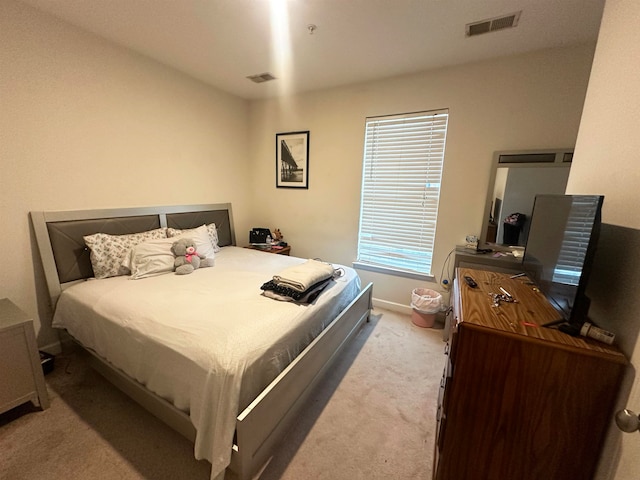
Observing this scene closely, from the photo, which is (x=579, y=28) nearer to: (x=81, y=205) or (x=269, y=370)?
(x=269, y=370)

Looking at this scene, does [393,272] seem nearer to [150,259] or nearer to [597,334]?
[597,334]

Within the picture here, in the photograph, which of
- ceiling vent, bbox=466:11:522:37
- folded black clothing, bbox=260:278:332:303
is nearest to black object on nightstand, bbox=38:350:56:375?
folded black clothing, bbox=260:278:332:303

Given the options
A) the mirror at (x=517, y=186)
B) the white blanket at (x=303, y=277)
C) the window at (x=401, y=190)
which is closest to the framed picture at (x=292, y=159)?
the window at (x=401, y=190)

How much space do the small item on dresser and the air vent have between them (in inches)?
130

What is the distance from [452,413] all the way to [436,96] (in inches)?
111

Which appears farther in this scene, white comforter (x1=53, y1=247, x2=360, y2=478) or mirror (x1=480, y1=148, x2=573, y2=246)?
mirror (x1=480, y1=148, x2=573, y2=246)

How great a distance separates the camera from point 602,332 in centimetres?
94

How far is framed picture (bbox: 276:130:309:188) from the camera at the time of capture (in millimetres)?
3498

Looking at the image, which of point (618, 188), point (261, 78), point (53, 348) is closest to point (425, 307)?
point (618, 188)

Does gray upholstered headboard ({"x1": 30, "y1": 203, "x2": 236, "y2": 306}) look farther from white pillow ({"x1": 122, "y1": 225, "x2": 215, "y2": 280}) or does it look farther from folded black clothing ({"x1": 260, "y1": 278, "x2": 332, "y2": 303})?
folded black clothing ({"x1": 260, "y1": 278, "x2": 332, "y2": 303})

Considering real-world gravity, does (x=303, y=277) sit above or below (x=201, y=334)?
above

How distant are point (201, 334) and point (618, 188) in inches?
78.7

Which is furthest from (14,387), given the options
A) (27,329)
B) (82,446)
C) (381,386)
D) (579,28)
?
(579,28)

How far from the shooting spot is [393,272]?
10.4 feet
